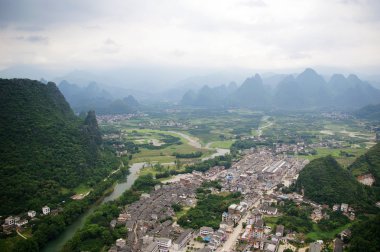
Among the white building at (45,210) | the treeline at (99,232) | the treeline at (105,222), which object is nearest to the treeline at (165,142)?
the treeline at (105,222)

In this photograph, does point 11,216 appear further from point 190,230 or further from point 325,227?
point 325,227

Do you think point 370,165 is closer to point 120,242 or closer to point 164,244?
point 164,244

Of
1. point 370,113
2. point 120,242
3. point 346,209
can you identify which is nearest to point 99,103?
point 370,113

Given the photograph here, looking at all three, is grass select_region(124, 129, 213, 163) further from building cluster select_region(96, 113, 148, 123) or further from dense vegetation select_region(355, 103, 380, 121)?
dense vegetation select_region(355, 103, 380, 121)

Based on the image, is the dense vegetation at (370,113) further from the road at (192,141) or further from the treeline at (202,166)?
the treeline at (202,166)

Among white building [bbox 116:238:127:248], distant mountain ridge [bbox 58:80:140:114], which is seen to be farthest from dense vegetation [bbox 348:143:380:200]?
distant mountain ridge [bbox 58:80:140:114]

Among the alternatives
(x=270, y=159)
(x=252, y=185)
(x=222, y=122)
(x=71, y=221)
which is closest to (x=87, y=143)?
(x=71, y=221)
